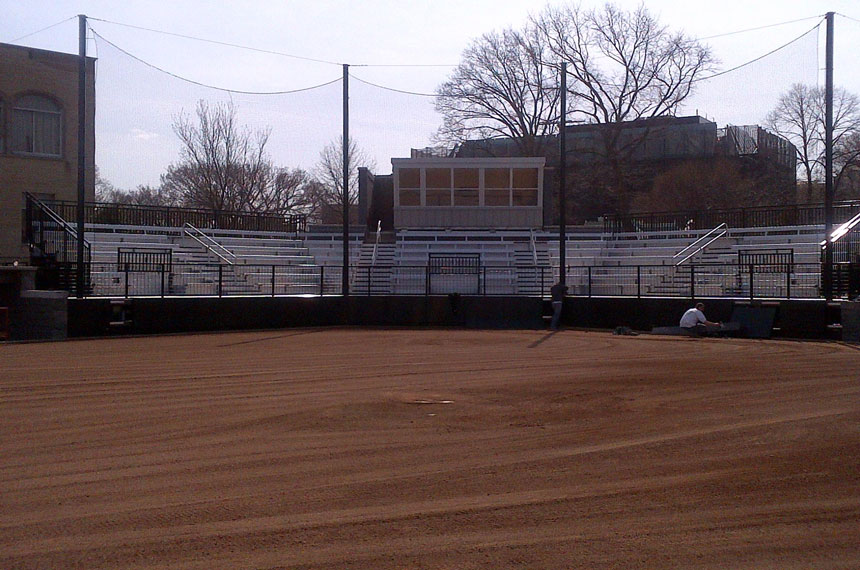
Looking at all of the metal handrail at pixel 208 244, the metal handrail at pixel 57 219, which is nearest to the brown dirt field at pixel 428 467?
the metal handrail at pixel 57 219

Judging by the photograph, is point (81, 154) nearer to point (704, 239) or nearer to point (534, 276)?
point (534, 276)

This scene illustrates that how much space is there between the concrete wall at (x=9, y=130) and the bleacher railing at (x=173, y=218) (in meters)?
1.43

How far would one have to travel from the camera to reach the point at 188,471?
7.13 meters

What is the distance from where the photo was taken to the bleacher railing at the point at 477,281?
2444 cm

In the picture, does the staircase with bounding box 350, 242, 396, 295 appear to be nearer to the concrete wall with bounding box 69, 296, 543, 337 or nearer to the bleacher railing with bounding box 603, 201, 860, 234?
the concrete wall with bounding box 69, 296, 543, 337

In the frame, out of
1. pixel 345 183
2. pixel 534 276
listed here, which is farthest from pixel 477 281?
pixel 345 183

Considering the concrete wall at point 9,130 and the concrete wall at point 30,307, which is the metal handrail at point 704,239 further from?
the concrete wall at point 9,130

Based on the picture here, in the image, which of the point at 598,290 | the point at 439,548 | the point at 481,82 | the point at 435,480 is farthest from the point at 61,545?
the point at 481,82

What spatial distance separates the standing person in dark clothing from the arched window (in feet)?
71.5

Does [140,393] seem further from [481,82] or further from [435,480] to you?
[481,82]

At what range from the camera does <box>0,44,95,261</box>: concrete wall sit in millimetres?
33312

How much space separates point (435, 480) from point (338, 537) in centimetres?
152

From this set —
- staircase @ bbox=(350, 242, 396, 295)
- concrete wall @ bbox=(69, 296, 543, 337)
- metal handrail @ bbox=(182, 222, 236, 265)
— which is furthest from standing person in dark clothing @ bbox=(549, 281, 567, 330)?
metal handrail @ bbox=(182, 222, 236, 265)

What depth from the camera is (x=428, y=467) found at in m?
7.36
